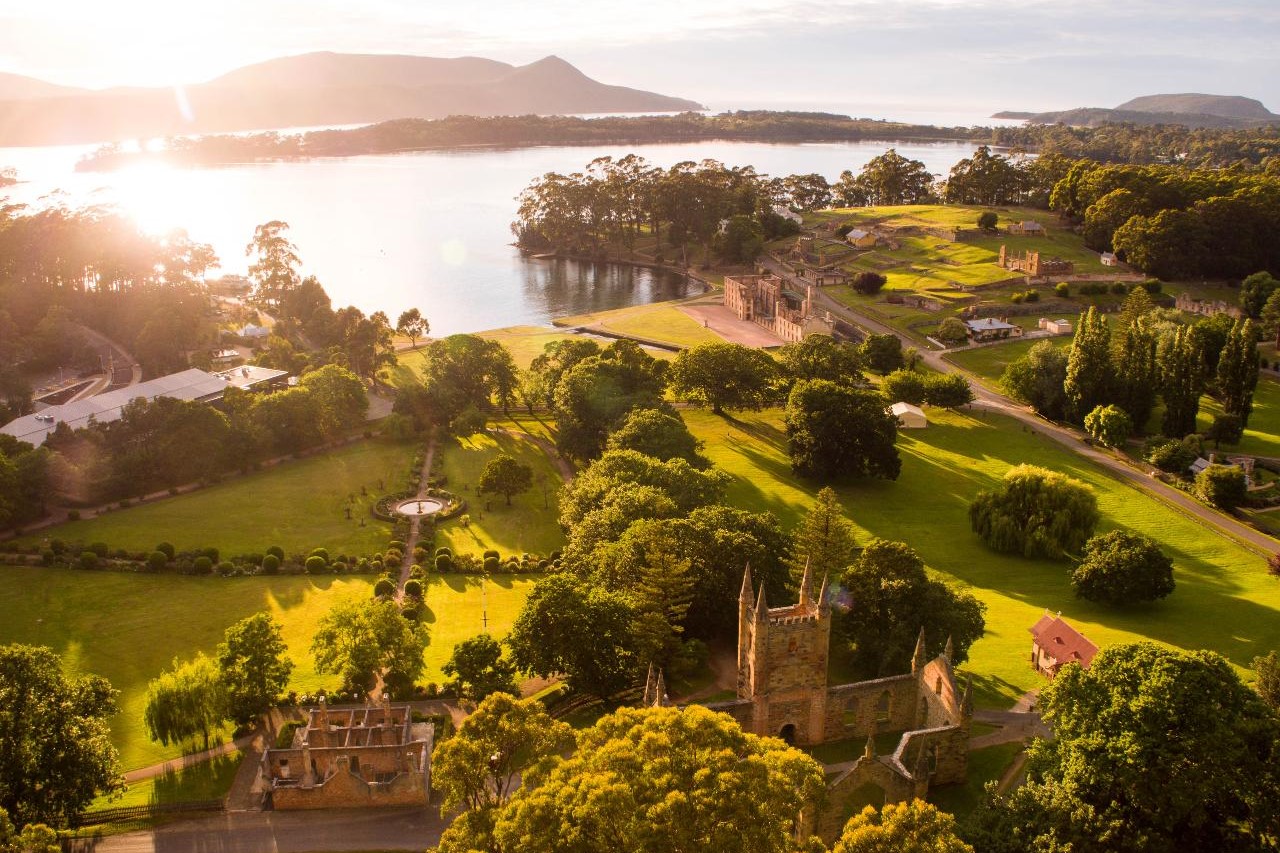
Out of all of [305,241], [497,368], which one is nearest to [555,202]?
[305,241]

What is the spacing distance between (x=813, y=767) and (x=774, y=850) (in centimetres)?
293

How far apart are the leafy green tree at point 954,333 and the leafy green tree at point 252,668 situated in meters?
69.1

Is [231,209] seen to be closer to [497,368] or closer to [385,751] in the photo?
[497,368]

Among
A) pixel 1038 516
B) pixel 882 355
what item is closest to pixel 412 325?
pixel 882 355

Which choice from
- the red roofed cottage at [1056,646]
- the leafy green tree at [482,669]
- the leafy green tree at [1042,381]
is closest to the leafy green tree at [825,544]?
the red roofed cottage at [1056,646]

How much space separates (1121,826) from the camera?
25.5 metres

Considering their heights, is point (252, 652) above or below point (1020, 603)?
above

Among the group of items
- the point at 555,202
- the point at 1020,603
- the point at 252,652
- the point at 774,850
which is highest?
the point at 555,202

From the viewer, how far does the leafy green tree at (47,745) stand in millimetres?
28797

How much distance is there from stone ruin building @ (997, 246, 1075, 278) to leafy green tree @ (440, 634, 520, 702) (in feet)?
283

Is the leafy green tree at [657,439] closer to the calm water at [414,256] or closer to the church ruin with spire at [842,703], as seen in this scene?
the church ruin with spire at [842,703]

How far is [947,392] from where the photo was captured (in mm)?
73500

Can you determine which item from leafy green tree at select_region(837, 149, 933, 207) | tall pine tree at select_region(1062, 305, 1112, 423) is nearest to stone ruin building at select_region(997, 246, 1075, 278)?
tall pine tree at select_region(1062, 305, 1112, 423)

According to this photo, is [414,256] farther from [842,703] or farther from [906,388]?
[842,703]
